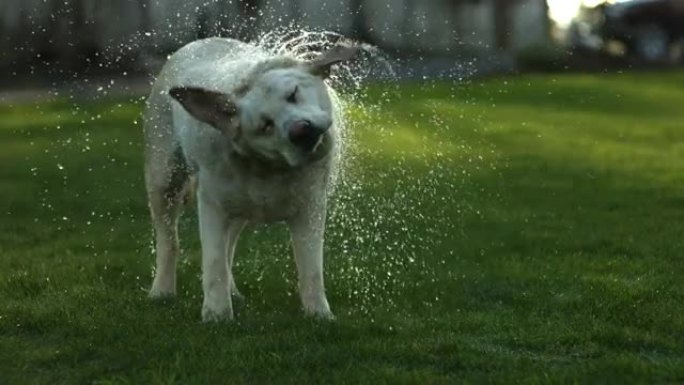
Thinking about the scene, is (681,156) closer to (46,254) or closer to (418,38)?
(418,38)

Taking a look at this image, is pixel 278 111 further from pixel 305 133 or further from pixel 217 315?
pixel 217 315

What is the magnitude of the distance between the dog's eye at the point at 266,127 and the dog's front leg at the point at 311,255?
657 millimetres

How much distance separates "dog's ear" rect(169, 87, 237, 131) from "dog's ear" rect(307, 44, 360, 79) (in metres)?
0.41

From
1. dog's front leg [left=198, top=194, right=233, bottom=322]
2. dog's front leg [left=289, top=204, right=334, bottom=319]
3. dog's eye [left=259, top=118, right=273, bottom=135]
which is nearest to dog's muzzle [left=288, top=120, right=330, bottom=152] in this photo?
dog's eye [left=259, top=118, right=273, bottom=135]

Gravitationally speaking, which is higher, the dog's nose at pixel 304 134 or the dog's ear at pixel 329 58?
the dog's ear at pixel 329 58

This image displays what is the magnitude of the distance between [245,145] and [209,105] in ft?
0.79

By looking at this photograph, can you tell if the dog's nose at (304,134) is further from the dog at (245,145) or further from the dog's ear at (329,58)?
the dog's ear at (329,58)

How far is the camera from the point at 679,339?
5.25 m

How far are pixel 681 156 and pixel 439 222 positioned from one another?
640 cm

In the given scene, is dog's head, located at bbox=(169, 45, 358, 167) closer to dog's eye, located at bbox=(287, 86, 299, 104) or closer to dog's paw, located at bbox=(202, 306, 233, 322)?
dog's eye, located at bbox=(287, 86, 299, 104)

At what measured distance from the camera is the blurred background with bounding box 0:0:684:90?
1970 centimetres

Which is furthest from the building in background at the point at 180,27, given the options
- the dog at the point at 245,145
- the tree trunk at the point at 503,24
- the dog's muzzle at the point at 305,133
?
the dog's muzzle at the point at 305,133

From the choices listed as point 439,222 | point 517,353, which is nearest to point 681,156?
point 439,222

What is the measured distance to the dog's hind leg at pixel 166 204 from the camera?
611cm
